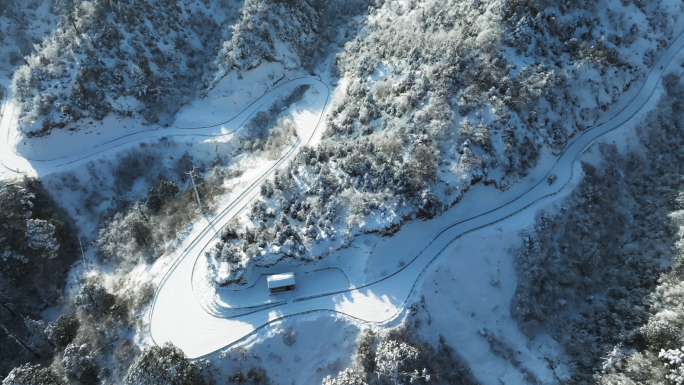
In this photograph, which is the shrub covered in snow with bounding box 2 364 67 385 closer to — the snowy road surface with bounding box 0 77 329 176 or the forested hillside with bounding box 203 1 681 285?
the forested hillside with bounding box 203 1 681 285

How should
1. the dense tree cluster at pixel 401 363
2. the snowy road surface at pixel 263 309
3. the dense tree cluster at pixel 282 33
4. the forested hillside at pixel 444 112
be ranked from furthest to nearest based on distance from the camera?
the dense tree cluster at pixel 282 33
the forested hillside at pixel 444 112
the snowy road surface at pixel 263 309
the dense tree cluster at pixel 401 363

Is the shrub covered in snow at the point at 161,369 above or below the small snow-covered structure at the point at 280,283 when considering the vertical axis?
below

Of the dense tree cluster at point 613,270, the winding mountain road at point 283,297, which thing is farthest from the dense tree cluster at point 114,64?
the dense tree cluster at point 613,270

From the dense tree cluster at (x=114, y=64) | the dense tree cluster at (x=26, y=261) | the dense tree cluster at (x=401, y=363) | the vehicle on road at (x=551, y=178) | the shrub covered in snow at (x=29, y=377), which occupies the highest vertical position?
the dense tree cluster at (x=114, y=64)

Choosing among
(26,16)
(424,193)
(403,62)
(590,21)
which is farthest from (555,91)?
(26,16)

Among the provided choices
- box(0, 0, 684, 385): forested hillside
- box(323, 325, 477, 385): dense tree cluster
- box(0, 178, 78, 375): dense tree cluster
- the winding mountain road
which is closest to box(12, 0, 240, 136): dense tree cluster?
box(0, 0, 684, 385): forested hillside

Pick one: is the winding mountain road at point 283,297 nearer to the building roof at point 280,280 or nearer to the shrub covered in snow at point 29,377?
the building roof at point 280,280

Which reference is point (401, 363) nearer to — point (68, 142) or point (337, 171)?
point (337, 171)
